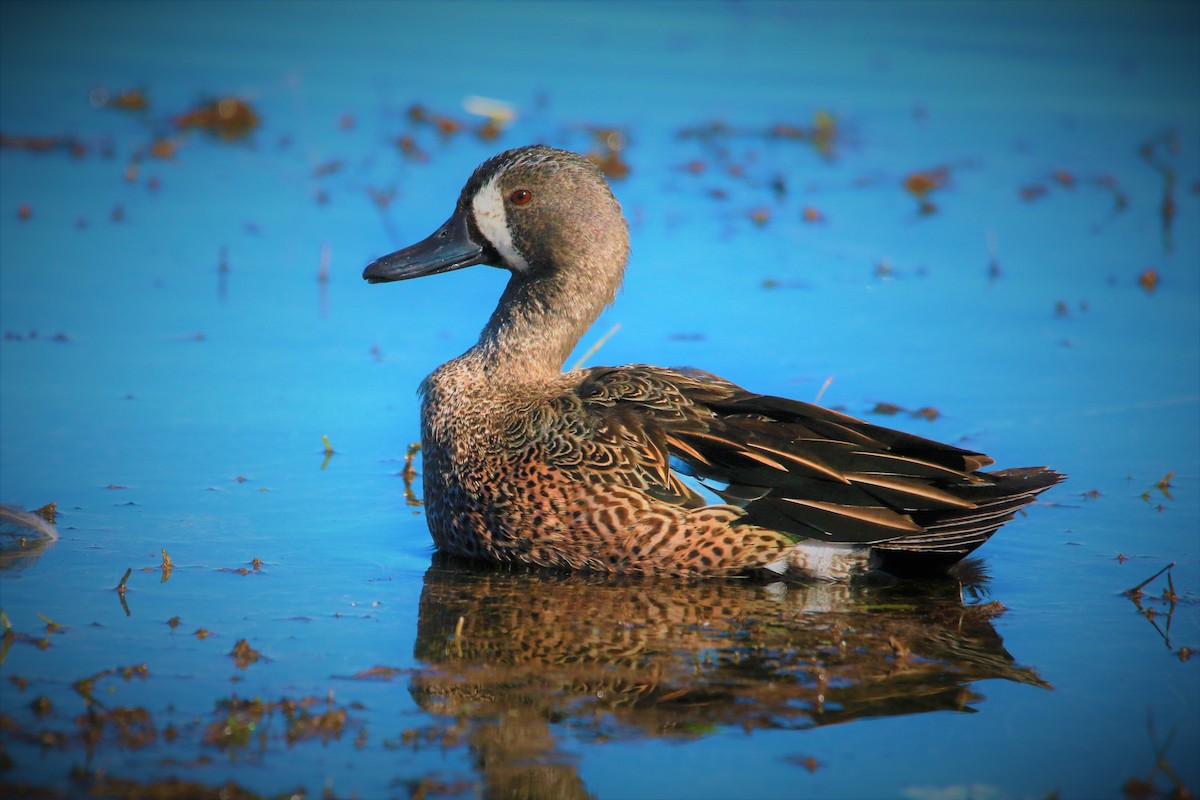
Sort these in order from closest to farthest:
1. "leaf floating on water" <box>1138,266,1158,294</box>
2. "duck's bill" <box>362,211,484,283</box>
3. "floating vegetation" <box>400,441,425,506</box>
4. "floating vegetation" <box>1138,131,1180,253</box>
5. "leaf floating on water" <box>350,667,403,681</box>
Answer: "leaf floating on water" <box>350,667,403,681</box>
"duck's bill" <box>362,211,484,283</box>
"floating vegetation" <box>400,441,425,506</box>
"leaf floating on water" <box>1138,266,1158,294</box>
"floating vegetation" <box>1138,131,1180,253</box>

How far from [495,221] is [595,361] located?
2042 millimetres

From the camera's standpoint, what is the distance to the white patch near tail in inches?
232

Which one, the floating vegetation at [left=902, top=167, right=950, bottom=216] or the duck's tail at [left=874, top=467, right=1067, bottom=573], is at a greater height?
the floating vegetation at [left=902, top=167, right=950, bottom=216]

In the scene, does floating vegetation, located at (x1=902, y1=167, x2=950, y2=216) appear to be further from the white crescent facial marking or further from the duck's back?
the duck's back

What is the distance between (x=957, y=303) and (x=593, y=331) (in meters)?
2.40

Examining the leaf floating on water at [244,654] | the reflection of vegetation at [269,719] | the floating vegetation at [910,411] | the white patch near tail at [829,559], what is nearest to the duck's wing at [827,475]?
the white patch near tail at [829,559]

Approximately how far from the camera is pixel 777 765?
437 centimetres

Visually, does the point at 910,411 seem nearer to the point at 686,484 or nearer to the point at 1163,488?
the point at 1163,488

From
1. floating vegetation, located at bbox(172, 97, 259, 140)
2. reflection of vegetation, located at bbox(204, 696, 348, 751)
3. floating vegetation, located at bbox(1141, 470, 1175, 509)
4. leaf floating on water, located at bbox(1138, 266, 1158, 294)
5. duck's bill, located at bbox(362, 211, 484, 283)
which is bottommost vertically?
reflection of vegetation, located at bbox(204, 696, 348, 751)

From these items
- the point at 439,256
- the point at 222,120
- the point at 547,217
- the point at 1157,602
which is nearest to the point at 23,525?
the point at 439,256

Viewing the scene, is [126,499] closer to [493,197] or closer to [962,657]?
[493,197]

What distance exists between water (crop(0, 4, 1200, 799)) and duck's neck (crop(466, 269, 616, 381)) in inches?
35.1

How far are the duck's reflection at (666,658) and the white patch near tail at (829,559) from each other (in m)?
0.06

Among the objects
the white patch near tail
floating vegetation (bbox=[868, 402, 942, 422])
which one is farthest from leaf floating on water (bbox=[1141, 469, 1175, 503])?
the white patch near tail
